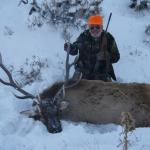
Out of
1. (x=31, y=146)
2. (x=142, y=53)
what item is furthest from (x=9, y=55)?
(x=31, y=146)

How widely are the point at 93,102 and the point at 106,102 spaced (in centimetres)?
20

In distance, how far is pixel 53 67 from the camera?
354 inches

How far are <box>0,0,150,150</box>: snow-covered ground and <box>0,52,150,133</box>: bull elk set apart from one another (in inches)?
7.9

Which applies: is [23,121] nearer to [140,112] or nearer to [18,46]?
[140,112]

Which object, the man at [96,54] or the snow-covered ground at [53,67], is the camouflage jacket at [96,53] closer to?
the man at [96,54]

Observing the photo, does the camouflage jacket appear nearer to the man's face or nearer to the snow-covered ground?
the man's face

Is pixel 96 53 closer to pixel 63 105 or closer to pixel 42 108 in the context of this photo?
pixel 63 105

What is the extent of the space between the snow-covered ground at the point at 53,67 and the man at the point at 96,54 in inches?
18.1

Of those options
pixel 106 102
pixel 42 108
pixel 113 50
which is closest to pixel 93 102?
pixel 106 102

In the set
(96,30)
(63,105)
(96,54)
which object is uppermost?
(96,30)

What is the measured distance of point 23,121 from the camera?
7.32m

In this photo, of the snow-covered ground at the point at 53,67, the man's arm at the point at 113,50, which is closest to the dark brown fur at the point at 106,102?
the snow-covered ground at the point at 53,67

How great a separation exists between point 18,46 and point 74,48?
4.42 feet

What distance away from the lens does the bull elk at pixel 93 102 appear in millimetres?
7418
